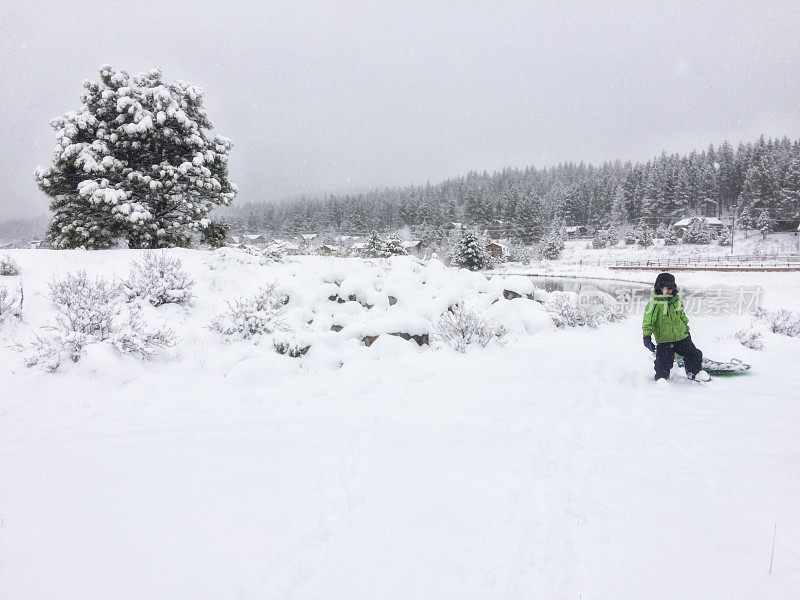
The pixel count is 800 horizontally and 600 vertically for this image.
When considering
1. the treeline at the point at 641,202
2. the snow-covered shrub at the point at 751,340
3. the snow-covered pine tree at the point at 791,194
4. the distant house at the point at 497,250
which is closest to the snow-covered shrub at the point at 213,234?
the snow-covered shrub at the point at 751,340

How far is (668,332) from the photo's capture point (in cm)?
537

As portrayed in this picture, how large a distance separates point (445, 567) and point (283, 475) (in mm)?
1457

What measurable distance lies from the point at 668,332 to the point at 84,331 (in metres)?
8.22

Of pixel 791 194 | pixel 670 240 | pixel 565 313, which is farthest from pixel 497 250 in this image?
pixel 565 313

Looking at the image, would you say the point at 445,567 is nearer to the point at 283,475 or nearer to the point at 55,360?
A: the point at 283,475

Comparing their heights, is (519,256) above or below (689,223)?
below

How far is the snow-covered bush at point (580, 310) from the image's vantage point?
32.5 feet

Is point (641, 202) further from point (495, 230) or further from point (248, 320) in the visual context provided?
point (248, 320)

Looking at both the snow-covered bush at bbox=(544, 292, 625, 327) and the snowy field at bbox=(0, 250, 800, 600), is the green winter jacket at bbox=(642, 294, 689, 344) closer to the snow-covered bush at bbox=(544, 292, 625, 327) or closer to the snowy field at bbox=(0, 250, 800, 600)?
the snowy field at bbox=(0, 250, 800, 600)

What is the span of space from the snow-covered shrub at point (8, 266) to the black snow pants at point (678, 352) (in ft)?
39.0

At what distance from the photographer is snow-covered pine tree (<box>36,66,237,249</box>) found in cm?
1183

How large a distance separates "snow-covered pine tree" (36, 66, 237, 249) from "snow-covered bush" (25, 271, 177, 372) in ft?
22.7

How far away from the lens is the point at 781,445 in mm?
3352

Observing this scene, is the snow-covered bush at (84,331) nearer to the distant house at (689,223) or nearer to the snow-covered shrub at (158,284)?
the snow-covered shrub at (158,284)
